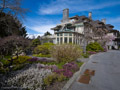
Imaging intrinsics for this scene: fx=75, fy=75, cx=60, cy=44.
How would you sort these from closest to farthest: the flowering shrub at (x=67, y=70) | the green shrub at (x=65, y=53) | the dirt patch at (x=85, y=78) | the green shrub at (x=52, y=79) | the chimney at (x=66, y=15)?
the green shrub at (x=52, y=79) < the dirt patch at (x=85, y=78) < the flowering shrub at (x=67, y=70) < the green shrub at (x=65, y=53) < the chimney at (x=66, y=15)

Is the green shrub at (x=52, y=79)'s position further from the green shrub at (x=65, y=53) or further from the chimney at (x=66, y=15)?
the chimney at (x=66, y=15)

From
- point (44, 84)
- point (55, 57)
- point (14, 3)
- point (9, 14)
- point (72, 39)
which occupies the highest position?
point (14, 3)

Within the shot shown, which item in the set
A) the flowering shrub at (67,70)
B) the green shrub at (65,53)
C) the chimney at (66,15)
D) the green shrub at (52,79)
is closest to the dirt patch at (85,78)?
the flowering shrub at (67,70)

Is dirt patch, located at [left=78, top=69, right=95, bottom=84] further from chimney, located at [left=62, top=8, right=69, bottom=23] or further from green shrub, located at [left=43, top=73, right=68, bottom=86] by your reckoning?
chimney, located at [left=62, top=8, right=69, bottom=23]

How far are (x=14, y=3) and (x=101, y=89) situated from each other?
836 centimetres

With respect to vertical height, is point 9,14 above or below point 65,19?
below

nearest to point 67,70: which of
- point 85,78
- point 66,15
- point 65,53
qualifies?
point 85,78

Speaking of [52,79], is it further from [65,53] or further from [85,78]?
[65,53]

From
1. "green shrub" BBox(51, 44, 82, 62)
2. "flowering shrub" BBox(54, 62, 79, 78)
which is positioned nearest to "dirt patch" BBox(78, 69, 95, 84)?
"flowering shrub" BBox(54, 62, 79, 78)

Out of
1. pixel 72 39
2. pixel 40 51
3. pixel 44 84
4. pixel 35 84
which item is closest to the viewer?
pixel 35 84

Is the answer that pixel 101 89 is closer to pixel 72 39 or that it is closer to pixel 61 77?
pixel 61 77

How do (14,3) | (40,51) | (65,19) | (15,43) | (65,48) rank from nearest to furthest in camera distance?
(15,43), (14,3), (65,48), (40,51), (65,19)

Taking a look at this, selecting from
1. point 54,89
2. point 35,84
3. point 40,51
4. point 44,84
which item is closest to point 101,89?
point 54,89

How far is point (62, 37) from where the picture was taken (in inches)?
826
